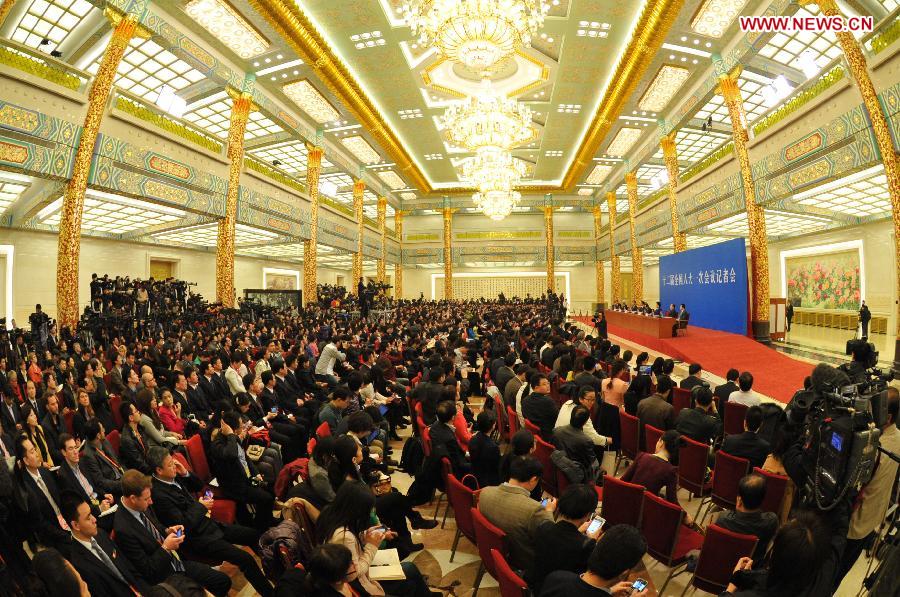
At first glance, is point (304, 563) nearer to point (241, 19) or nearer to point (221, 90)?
point (241, 19)

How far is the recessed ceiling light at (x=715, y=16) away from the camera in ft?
33.0

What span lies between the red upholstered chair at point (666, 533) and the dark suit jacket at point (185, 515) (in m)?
2.49

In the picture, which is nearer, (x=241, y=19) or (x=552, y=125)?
(x=241, y=19)

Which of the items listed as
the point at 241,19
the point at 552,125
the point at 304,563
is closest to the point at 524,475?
the point at 304,563

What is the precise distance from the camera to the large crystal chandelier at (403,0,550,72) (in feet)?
23.7

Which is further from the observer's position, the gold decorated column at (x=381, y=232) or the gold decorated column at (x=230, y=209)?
the gold decorated column at (x=381, y=232)

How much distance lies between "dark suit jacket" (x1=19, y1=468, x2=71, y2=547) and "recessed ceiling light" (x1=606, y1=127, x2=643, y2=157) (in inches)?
725

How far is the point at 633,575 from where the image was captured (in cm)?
304

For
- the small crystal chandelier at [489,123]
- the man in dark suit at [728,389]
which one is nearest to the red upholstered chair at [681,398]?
the man in dark suit at [728,389]

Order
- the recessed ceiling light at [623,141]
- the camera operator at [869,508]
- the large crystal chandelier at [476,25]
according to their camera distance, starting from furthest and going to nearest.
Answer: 1. the recessed ceiling light at [623,141]
2. the large crystal chandelier at [476,25]
3. the camera operator at [869,508]

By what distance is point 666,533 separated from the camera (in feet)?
8.87

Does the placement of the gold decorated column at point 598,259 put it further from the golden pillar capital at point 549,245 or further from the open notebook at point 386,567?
the open notebook at point 386,567

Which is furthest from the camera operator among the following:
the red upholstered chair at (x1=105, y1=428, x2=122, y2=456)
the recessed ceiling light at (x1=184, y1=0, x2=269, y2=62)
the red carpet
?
the recessed ceiling light at (x1=184, y1=0, x2=269, y2=62)

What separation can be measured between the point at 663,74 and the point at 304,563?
1484 cm
